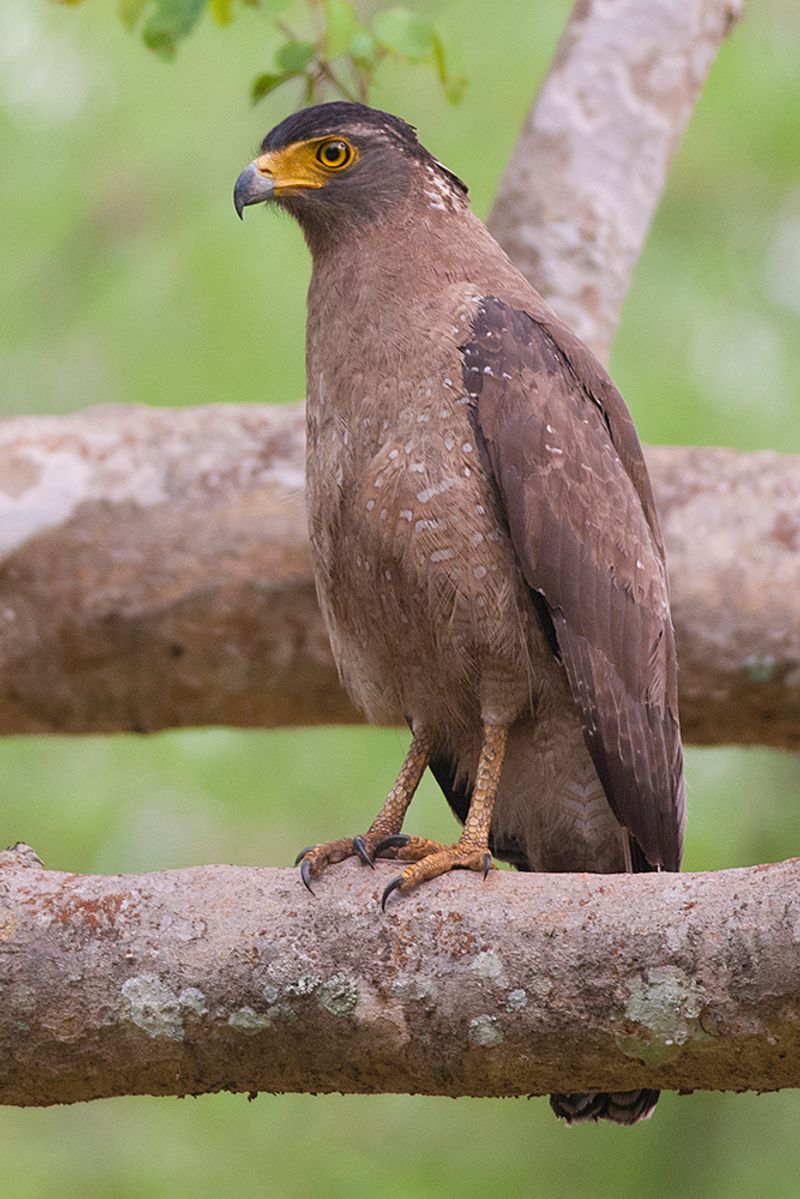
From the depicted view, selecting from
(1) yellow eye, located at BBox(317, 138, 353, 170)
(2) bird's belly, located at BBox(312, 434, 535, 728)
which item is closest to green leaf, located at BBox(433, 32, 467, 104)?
(1) yellow eye, located at BBox(317, 138, 353, 170)

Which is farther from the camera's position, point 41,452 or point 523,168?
point 523,168

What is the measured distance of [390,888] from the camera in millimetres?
3188

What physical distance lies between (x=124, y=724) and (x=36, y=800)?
2420mm

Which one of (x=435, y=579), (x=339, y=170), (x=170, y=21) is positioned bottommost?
(x=435, y=579)

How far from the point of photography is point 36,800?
311 inches

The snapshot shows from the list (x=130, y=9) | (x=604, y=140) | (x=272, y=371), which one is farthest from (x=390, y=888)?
(x=272, y=371)

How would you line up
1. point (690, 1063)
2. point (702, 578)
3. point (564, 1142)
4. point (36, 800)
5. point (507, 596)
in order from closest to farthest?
point (690, 1063)
point (507, 596)
point (702, 578)
point (564, 1142)
point (36, 800)

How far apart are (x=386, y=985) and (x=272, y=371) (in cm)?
489

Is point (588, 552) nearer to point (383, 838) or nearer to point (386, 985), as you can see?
point (383, 838)

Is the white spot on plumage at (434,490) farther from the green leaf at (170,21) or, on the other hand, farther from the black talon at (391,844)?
the green leaf at (170,21)

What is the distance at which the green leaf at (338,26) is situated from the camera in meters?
4.92

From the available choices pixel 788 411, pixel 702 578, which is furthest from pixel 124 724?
pixel 788 411

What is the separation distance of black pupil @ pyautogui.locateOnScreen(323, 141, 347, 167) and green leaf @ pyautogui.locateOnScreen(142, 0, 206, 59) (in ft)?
2.02

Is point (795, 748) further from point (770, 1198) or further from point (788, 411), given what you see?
point (788, 411)
